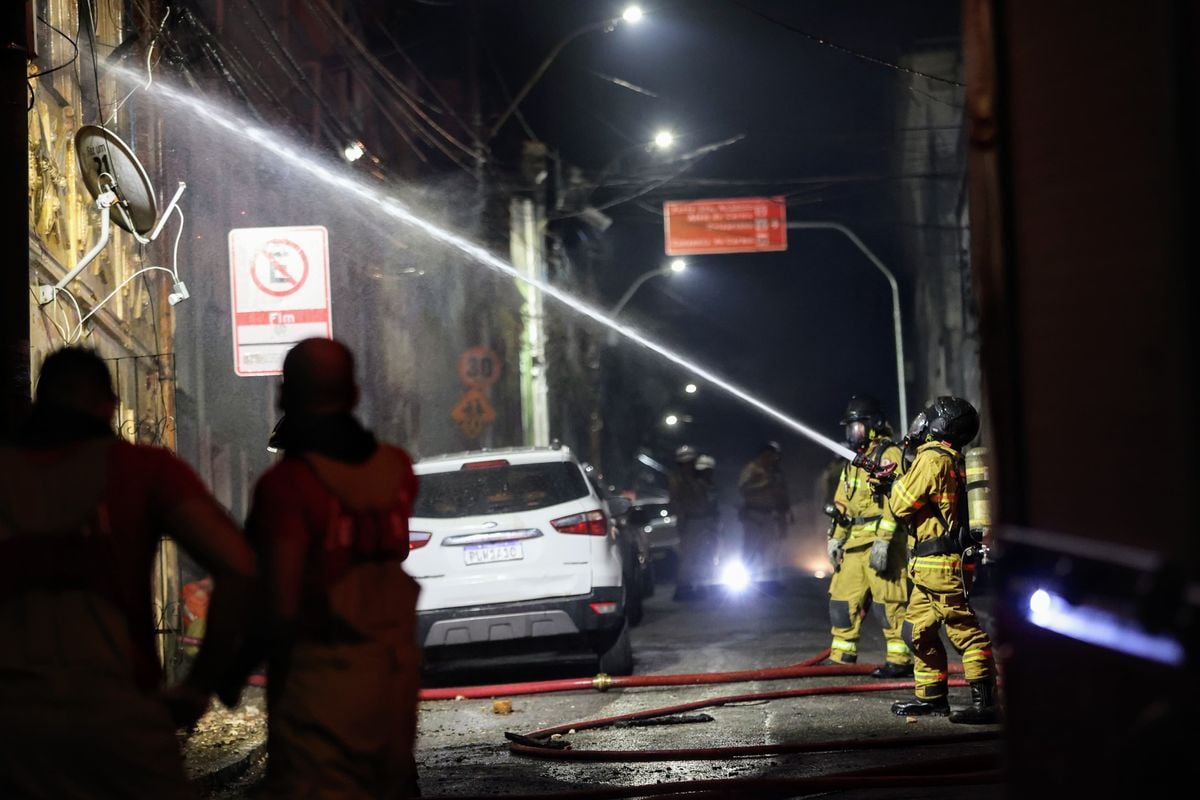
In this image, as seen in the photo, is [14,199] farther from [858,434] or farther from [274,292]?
[858,434]

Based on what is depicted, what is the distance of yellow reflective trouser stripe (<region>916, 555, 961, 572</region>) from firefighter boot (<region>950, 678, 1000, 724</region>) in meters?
0.64

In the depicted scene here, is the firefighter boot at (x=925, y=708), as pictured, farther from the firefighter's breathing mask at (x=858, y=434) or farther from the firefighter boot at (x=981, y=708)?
the firefighter's breathing mask at (x=858, y=434)

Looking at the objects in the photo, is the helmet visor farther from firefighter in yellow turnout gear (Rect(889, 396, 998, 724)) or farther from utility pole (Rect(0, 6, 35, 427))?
utility pole (Rect(0, 6, 35, 427))

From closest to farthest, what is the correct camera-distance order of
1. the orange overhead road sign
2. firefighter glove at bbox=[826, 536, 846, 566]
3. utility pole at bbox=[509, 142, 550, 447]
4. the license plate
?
the license plate → firefighter glove at bbox=[826, 536, 846, 566] → utility pole at bbox=[509, 142, 550, 447] → the orange overhead road sign

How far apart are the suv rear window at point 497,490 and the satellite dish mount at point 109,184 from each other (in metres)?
2.76

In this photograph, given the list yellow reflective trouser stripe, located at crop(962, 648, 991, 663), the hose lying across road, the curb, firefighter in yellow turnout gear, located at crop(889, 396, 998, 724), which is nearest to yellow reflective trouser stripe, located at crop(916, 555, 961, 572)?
firefighter in yellow turnout gear, located at crop(889, 396, 998, 724)

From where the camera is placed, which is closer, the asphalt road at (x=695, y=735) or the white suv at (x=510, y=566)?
the asphalt road at (x=695, y=735)

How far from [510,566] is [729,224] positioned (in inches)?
772

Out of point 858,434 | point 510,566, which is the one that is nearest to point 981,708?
point 858,434

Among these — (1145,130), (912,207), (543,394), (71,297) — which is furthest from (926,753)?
(912,207)

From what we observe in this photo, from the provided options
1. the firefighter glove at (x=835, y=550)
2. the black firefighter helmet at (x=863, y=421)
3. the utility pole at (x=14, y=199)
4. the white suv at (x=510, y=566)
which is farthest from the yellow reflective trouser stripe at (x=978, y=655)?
the utility pole at (x=14, y=199)

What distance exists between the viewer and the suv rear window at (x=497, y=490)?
34.5ft

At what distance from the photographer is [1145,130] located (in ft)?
7.47

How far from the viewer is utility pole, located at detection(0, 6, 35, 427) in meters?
5.69
